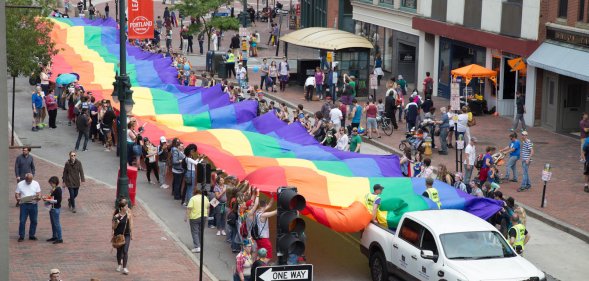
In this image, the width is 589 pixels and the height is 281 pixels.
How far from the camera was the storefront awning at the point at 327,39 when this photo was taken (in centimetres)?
4469

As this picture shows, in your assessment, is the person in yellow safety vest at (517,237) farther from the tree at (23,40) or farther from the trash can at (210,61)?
the trash can at (210,61)

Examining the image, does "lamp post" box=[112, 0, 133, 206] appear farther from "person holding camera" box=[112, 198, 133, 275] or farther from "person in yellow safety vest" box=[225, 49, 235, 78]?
"person in yellow safety vest" box=[225, 49, 235, 78]

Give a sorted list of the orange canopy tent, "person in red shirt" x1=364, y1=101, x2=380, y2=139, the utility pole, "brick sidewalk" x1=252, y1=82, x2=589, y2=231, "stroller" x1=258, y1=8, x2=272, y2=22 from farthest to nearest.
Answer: "stroller" x1=258, y1=8, x2=272, y2=22 < the orange canopy tent < "person in red shirt" x1=364, y1=101, x2=380, y2=139 < "brick sidewalk" x1=252, y1=82, x2=589, y2=231 < the utility pole

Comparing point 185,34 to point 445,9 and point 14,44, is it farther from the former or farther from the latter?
point 14,44

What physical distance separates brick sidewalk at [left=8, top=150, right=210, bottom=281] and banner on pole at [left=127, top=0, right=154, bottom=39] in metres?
8.45

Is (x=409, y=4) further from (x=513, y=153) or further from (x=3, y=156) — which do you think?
(x=3, y=156)

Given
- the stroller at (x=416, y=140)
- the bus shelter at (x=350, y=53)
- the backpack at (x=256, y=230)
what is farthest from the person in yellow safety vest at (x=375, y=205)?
the bus shelter at (x=350, y=53)

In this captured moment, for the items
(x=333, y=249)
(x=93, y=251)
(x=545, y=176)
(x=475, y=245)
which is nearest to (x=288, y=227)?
(x=475, y=245)

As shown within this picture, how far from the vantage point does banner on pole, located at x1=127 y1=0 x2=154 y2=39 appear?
1320 inches

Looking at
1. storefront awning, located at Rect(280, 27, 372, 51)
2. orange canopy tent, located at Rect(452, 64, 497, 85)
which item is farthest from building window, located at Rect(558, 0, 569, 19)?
storefront awning, located at Rect(280, 27, 372, 51)

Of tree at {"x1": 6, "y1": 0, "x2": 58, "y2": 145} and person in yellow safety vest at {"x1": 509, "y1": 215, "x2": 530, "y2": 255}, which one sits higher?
tree at {"x1": 6, "y1": 0, "x2": 58, "y2": 145}

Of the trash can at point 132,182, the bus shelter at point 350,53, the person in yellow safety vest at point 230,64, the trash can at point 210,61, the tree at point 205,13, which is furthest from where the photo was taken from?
the tree at point 205,13

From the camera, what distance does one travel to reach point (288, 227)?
44.5 feet

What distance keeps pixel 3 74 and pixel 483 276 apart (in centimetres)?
832
